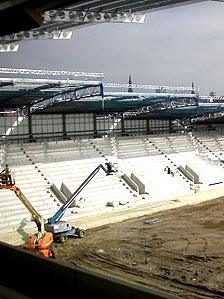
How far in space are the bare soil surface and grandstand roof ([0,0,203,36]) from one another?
25.6 feet

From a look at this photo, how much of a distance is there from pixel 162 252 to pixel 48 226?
498 cm

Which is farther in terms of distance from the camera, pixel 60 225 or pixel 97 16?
pixel 60 225

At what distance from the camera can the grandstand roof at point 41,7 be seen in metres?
6.98

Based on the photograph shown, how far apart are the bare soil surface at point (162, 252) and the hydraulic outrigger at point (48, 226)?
42 cm

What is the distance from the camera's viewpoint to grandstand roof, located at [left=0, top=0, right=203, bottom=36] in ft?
22.9

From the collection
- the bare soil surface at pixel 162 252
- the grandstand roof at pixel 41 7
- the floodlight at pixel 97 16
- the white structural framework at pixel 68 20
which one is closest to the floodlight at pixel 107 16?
the white structural framework at pixel 68 20

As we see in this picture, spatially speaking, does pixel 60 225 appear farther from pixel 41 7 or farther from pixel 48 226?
pixel 41 7

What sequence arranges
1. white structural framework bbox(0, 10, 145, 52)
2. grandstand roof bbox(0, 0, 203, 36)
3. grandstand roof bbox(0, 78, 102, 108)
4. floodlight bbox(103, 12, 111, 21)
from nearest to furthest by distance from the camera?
grandstand roof bbox(0, 0, 203, 36), white structural framework bbox(0, 10, 145, 52), floodlight bbox(103, 12, 111, 21), grandstand roof bbox(0, 78, 102, 108)

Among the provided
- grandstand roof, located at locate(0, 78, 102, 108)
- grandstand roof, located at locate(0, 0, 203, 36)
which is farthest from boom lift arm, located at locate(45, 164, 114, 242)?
grandstand roof, located at locate(0, 0, 203, 36)

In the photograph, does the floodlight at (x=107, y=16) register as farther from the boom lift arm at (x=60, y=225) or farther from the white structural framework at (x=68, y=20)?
the boom lift arm at (x=60, y=225)

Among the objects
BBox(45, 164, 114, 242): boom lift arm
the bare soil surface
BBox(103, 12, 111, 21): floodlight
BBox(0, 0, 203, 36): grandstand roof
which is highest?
BBox(103, 12, 111, 21): floodlight

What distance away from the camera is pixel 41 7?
736 centimetres

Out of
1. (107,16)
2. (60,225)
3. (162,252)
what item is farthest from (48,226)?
(107,16)

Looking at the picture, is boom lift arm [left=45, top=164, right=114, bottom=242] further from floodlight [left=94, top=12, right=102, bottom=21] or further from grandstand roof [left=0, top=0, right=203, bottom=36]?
grandstand roof [left=0, top=0, right=203, bottom=36]
